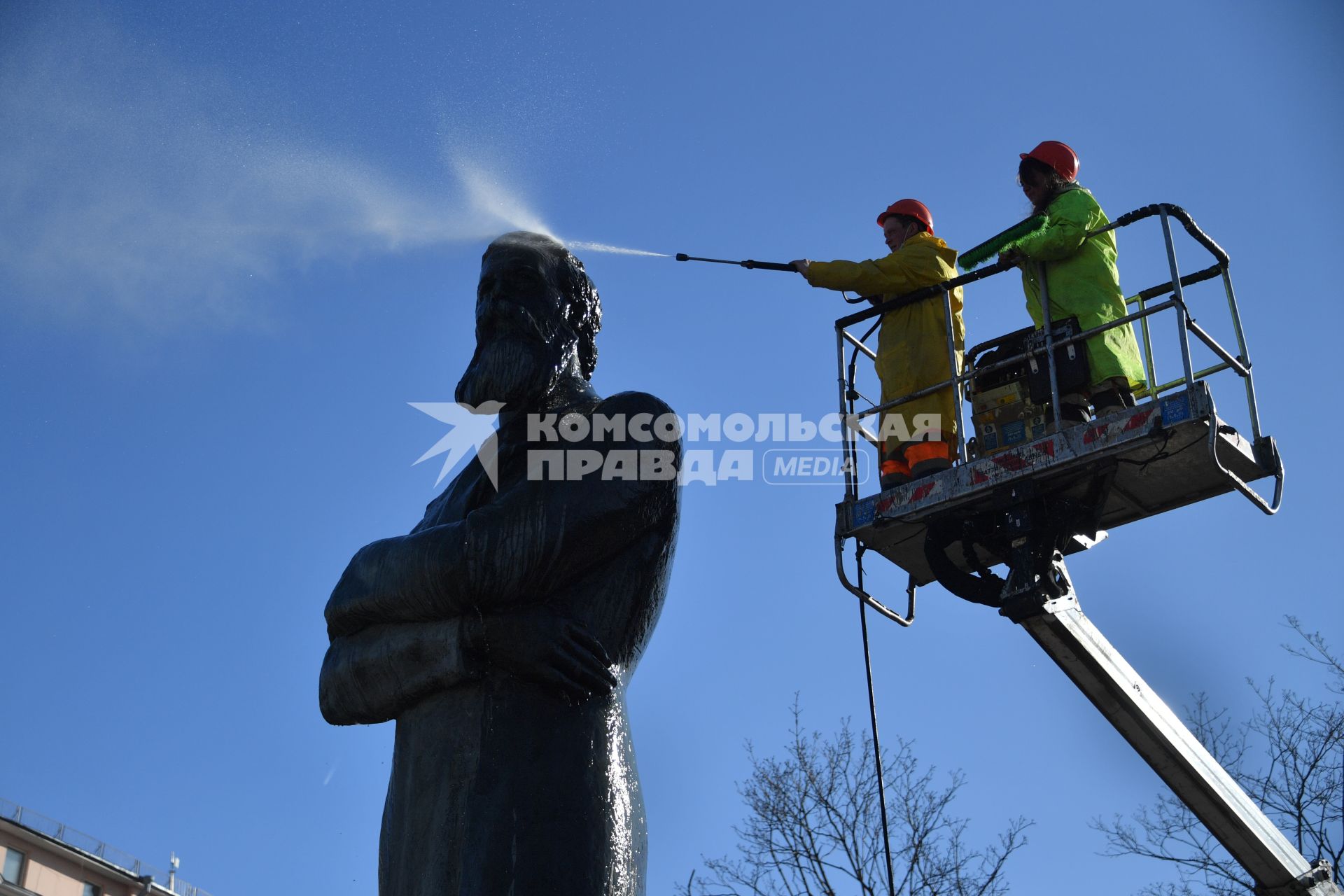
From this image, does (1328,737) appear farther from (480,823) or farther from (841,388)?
(480,823)

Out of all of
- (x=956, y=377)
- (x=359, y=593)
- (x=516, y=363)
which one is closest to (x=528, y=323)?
(x=516, y=363)

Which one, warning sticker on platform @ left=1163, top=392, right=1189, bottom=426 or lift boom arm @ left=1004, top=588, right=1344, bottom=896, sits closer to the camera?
warning sticker on platform @ left=1163, top=392, right=1189, bottom=426

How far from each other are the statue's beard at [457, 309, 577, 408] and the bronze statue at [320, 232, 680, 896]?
0.11 m

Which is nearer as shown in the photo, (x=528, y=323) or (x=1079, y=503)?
(x=528, y=323)

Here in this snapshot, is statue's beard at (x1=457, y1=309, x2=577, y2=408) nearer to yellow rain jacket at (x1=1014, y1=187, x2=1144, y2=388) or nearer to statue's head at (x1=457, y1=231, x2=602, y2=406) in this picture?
statue's head at (x1=457, y1=231, x2=602, y2=406)

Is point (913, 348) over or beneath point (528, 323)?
over

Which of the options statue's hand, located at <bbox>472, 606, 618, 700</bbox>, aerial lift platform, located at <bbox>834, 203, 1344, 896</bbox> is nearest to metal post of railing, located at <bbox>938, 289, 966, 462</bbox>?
aerial lift platform, located at <bbox>834, 203, 1344, 896</bbox>

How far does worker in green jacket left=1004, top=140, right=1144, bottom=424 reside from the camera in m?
9.62

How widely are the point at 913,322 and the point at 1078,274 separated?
1.11 metres

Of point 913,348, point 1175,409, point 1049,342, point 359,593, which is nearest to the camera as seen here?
point 359,593

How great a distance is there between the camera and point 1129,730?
9961 millimetres

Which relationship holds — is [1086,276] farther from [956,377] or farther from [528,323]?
[528,323]

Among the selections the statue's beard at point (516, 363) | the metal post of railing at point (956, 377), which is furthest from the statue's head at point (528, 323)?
the metal post of railing at point (956, 377)

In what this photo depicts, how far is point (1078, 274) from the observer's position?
981 centimetres
